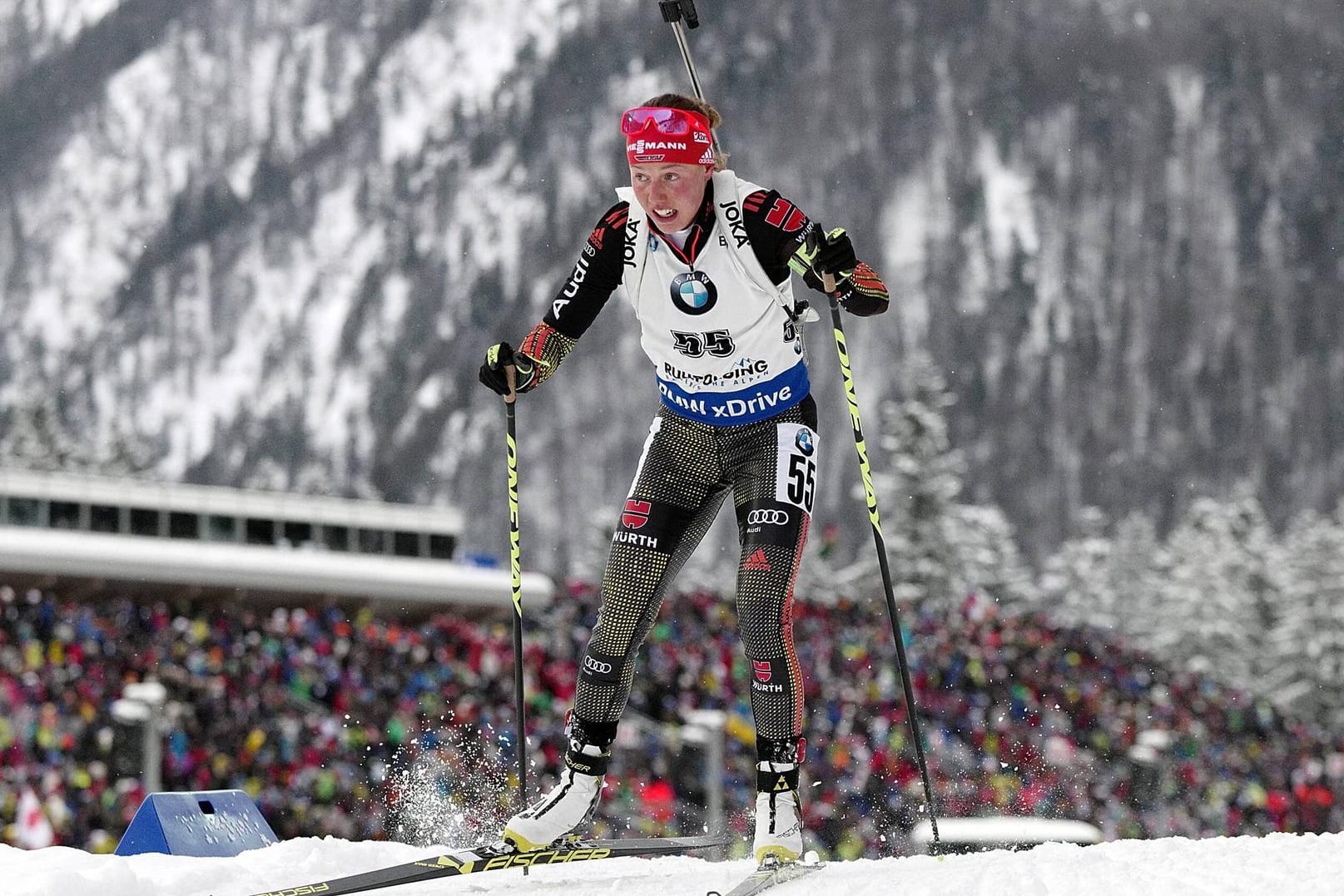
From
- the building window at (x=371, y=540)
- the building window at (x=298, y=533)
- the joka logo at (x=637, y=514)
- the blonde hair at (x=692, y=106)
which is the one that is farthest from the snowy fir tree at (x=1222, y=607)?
the blonde hair at (x=692, y=106)

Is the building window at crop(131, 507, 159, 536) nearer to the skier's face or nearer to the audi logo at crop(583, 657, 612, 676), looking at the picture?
the audi logo at crop(583, 657, 612, 676)

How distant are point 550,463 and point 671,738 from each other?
168 m

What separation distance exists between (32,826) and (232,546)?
2209cm

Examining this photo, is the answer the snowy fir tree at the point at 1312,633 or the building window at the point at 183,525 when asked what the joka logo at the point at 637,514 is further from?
the snowy fir tree at the point at 1312,633

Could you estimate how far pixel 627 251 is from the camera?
5.17m

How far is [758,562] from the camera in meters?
5.09

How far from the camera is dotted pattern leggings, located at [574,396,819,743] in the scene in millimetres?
5102

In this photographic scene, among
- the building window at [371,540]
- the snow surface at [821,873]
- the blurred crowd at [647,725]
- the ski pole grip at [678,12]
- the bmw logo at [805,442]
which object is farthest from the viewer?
the building window at [371,540]

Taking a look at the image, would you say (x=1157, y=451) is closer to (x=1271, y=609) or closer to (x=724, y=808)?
(x=1271, y=609)

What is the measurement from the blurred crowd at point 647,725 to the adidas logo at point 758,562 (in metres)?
9.46

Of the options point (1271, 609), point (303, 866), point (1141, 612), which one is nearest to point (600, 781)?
point (303, 866)

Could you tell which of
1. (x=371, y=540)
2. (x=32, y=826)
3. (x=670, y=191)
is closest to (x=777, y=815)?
(x=670, y=191)

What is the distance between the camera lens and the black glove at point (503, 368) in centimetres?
541

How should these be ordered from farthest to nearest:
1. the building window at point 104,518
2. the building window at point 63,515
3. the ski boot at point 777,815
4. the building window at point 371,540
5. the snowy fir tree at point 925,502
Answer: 1. the snowy fir tree at point 925,502
2. the building window at point 371,540
3. the building window at point 104,518
4. the building window at point 63,515
5. the ski boot at point 777,815
